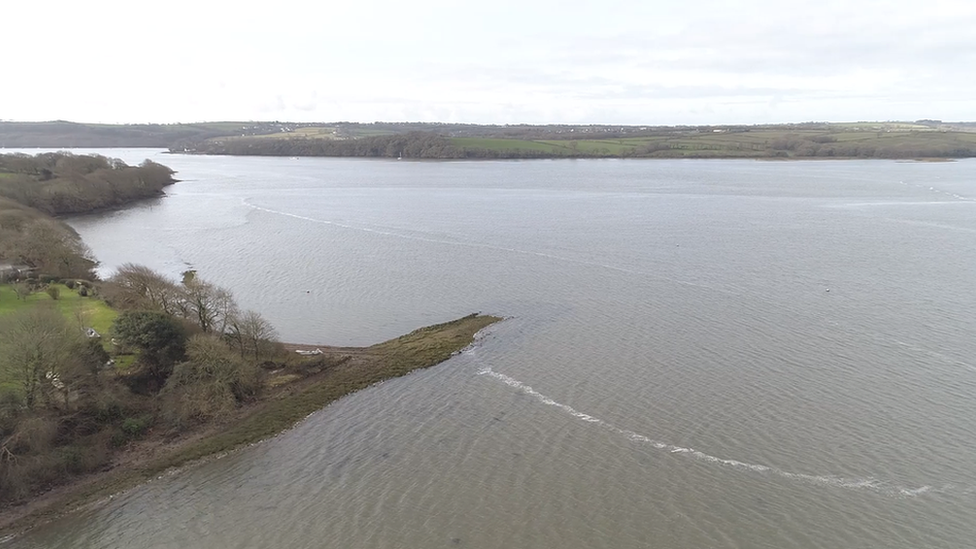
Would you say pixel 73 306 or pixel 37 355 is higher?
pixel 37 355

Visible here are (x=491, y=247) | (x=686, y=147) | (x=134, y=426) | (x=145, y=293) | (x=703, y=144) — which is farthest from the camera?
(x=703, y=144)

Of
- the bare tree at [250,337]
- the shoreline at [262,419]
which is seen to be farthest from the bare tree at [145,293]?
the shoreline at [262,419]

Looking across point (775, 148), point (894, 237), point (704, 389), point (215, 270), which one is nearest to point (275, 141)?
point (775, 148)

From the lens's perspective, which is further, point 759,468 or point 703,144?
point 703,144

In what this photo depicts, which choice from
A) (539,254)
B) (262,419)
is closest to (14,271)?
(262,419)

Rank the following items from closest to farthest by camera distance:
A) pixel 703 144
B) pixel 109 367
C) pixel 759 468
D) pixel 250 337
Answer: pixel 759 468 → pixel 109 367 → pixel 250 337 → pixel 703 144

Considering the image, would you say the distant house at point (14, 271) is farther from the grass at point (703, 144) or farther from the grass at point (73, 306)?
the grass at point (703, 144)

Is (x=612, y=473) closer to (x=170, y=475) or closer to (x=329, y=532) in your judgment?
(x=329, y=532)

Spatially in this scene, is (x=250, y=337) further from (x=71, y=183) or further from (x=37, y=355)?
(x=71, y=183)
